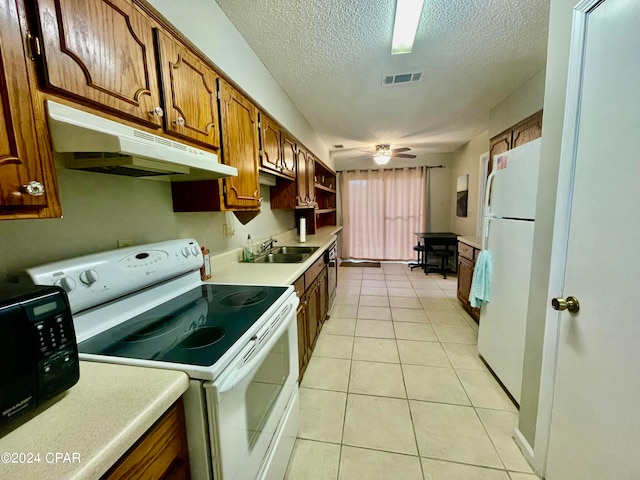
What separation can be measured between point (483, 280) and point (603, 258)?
1.17 meters

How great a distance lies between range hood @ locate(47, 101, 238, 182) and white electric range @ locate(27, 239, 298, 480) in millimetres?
366

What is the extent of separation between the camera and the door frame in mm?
997

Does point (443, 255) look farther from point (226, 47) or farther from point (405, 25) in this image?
point (226, 47)

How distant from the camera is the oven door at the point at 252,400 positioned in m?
0.75

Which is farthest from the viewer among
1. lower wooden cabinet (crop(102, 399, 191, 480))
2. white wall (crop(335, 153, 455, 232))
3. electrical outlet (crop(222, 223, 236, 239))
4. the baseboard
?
white wall (crop(335, 153, 455, 232))

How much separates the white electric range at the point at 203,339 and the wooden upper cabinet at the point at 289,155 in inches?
51.8

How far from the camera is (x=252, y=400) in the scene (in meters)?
0.97

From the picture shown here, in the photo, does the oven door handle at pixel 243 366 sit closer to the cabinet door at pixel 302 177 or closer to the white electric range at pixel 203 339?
the white electric range at pixel 203 339

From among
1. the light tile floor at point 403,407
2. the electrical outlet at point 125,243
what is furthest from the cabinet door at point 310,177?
the electrical outlet at point 125,243

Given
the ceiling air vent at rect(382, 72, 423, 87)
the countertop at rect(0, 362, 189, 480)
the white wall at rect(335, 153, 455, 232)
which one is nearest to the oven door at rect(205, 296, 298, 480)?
the countertop at rect(0, 362, 189, 480)

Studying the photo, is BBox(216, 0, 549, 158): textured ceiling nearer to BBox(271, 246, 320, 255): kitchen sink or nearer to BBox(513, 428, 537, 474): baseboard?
BBox(271, 246, 320, 255): kitchen sink

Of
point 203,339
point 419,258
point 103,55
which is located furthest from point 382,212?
point 103,55

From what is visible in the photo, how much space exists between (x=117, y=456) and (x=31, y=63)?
958 millimetres

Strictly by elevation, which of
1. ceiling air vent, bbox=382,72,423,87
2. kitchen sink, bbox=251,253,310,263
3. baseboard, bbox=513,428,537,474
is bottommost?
baseboard, bbox=513,428,537,474
